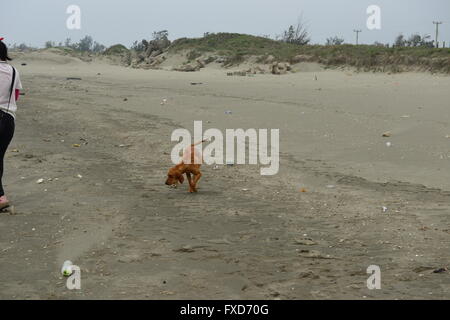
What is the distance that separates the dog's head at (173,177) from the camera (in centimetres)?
700

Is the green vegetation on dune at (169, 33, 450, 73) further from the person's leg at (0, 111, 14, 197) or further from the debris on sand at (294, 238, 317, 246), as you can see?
the person's leg at (0, 111, 14, 197)

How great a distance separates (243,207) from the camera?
628 cm

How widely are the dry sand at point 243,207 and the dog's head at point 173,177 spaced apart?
0.11 meters

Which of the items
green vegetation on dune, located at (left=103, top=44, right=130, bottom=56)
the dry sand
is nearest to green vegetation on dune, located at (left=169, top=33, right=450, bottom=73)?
the dry sand

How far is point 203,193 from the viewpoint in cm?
692

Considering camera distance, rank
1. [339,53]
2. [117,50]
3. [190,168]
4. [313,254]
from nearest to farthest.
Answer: [313,254]
[190,168]
[339,53]
[117,50]

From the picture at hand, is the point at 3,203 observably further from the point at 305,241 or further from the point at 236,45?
the point at 236,45

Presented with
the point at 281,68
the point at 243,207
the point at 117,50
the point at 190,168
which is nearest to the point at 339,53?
Result: the point at 281,68

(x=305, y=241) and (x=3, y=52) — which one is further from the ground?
(x=3, y=52)

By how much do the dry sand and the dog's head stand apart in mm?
106

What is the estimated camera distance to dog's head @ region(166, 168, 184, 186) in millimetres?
7004

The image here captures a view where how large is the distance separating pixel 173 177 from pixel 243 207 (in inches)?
43.6
